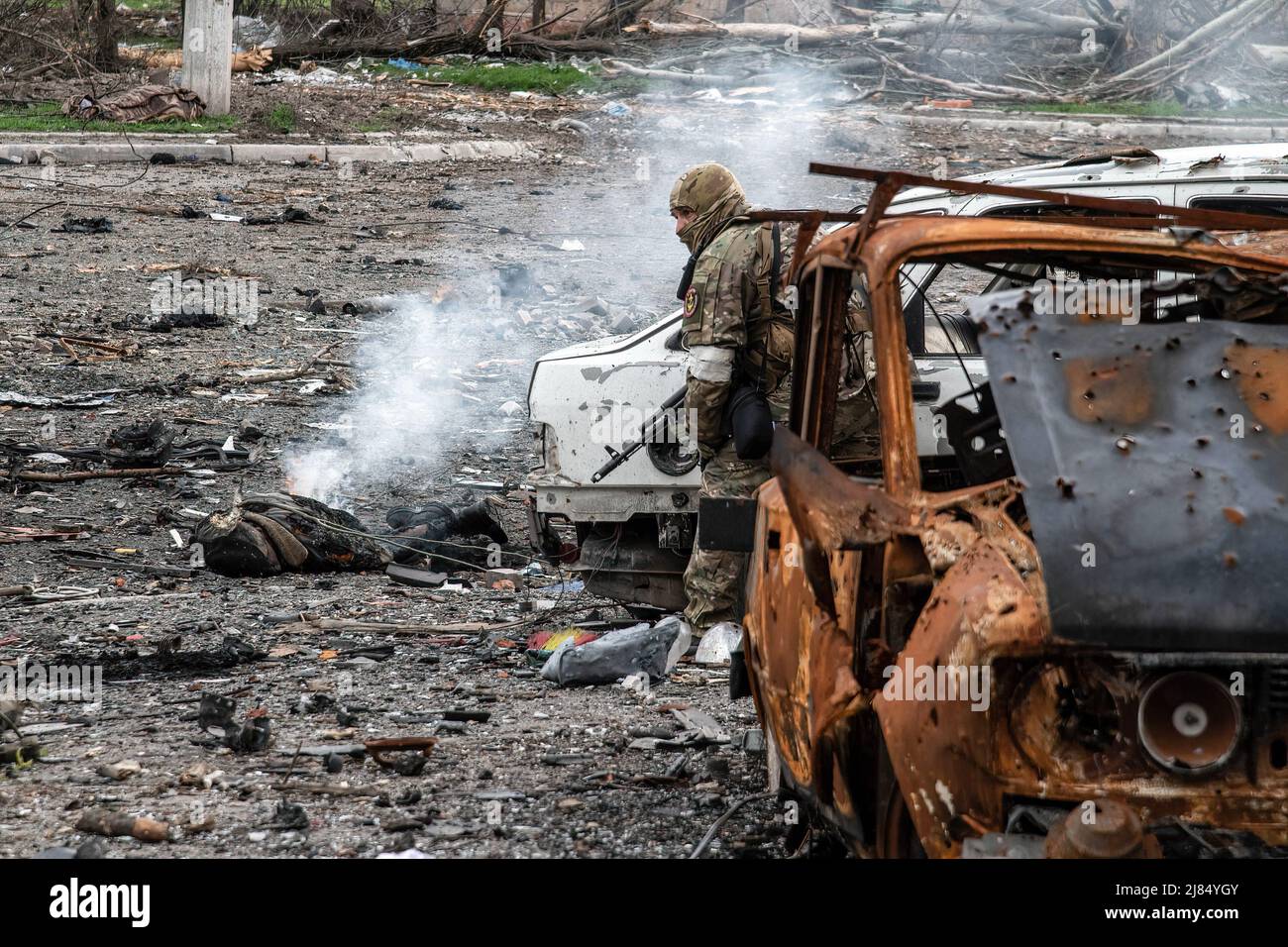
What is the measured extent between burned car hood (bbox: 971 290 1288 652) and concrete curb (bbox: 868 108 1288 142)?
18.3m

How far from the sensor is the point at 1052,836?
107 inches

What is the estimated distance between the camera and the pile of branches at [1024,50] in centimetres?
2281

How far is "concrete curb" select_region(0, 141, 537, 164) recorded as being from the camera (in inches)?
685

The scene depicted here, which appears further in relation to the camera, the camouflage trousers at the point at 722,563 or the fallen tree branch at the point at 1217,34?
the fallen tree branch at the point at 1217,34

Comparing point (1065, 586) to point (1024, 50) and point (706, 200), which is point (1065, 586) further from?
point (1024, 50)

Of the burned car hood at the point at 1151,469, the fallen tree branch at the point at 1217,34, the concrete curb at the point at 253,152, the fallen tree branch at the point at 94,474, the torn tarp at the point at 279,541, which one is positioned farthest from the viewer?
the fallen tree branch at the point at 1217,34

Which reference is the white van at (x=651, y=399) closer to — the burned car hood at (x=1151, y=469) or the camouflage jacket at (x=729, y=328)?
the camouflage jacket at (x=729, y=328)

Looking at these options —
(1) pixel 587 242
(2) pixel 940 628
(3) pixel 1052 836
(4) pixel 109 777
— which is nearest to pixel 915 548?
(2) pixel 940 628

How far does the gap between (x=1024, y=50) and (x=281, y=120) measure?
12.2 meters

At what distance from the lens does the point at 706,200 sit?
6328 mm

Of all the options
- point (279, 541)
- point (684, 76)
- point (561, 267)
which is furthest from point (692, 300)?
point (684, 76)

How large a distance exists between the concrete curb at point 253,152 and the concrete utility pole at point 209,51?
1738 millimetres

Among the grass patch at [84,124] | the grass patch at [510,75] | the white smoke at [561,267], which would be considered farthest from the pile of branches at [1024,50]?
the grass patch at [84,124]

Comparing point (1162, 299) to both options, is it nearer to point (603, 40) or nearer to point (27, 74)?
point (27, 74)
